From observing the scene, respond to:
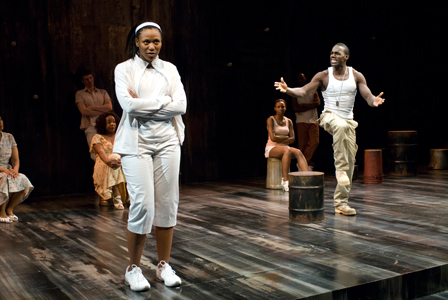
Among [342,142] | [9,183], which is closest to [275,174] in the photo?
[342,142]

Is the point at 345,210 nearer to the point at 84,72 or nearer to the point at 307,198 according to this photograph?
the point at 307,198

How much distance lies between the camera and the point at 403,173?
7.48 m

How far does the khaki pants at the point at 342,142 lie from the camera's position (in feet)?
15.4

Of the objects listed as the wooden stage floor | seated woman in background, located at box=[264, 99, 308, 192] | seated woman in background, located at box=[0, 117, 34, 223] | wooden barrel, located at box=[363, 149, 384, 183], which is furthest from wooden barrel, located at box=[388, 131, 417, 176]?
seated woman in background, located at box=[0, 117, 34, 223]

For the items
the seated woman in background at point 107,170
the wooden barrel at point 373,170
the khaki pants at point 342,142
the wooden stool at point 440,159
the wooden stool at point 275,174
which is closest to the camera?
the khaki pants at point 342,142

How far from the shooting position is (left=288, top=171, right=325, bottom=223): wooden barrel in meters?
4.50

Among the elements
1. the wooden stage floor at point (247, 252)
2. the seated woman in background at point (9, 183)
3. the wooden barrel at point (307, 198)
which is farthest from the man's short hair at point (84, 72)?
the wooden barrel at point (307, 198)

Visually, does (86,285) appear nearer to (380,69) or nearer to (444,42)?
(380,69)

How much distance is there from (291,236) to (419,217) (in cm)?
137

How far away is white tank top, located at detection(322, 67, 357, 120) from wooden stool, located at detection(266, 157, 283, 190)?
2013 millimetres

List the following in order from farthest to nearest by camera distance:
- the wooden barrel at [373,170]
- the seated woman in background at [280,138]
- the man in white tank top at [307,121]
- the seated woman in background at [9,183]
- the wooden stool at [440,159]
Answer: the wooden stool at [440,159], the man in white tank top at [307,121], the wooden barrel at [373,170], the seated woman in background at [280,138], the seated woman in background at [9,183]

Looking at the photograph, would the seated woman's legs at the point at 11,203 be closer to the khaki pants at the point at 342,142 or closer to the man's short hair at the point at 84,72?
the man's short hair at the point at 84,72

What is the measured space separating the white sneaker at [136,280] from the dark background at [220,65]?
4.07 meters

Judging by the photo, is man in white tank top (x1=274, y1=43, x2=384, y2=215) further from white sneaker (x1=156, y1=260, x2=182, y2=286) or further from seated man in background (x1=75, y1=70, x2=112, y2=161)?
seated man in background (x1=75, y1=70, x2=112, y2=161)
